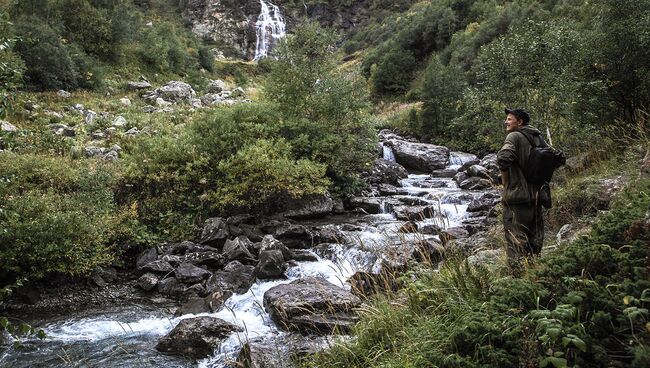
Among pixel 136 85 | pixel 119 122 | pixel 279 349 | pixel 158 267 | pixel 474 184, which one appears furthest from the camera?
pixel 136 85

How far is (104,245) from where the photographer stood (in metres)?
9.82

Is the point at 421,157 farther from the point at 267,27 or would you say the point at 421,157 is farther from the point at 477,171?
the point at 267,27

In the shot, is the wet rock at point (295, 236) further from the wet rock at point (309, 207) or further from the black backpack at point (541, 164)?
the black backpack at point (541, 164)

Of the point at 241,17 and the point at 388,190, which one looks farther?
the point at 241,17

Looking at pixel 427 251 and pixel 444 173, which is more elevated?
pixel 427 251

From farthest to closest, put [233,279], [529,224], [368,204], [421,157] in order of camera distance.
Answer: [421,157] < [368,204] < [233,279] < [529,224]

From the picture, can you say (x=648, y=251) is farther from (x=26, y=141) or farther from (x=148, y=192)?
(x=26, y=141)

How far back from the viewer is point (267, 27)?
76750mm

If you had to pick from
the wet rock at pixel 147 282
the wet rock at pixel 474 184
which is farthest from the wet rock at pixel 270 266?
the wet rock at pixel 474 184

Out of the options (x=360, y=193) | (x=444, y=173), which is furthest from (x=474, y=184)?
(x=360, y=193)

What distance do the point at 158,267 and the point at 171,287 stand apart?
0.83 m

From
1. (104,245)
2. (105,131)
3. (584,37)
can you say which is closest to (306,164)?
(104,245)

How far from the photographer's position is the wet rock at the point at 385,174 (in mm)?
18223

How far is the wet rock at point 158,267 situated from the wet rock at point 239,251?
129 cm
